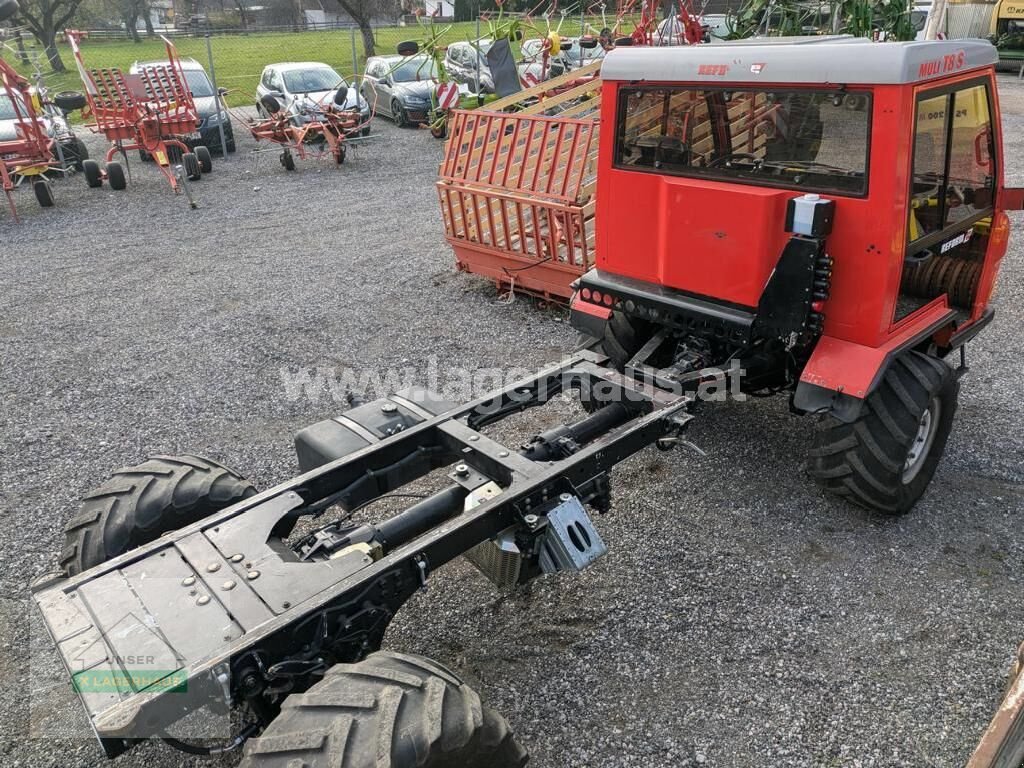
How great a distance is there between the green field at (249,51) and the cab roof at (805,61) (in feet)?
59.1

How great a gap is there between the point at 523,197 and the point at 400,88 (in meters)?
11.2

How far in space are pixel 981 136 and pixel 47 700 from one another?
15.8ft

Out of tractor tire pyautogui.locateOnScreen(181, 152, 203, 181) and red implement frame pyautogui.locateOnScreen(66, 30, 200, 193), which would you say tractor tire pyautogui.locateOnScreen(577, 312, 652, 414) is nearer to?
red implement frame pyautogui.locateOnScreen(66, 30, 200, 193)

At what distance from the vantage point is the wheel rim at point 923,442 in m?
3.71

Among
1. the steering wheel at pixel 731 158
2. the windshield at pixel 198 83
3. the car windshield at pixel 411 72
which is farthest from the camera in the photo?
the car windshield at pixel 411 72

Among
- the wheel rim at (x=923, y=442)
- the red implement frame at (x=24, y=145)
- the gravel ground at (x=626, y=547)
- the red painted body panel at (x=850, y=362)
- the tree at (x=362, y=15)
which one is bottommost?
the gravel ground at (x=626, y=547)

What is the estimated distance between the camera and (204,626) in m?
2.25

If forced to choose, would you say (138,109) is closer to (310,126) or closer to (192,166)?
(192,166)

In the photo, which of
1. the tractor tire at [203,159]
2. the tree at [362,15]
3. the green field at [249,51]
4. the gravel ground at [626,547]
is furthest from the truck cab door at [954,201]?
the tree at [362,15]

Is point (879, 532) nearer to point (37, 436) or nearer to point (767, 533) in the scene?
point (767, 533)

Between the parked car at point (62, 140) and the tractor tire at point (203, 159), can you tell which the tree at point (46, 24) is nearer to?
the parked car at point (62, 140)

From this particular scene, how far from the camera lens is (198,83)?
1395 cm

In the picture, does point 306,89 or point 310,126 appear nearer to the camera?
point 310,126

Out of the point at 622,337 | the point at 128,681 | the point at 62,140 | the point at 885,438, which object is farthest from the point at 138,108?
the point at 885,438
